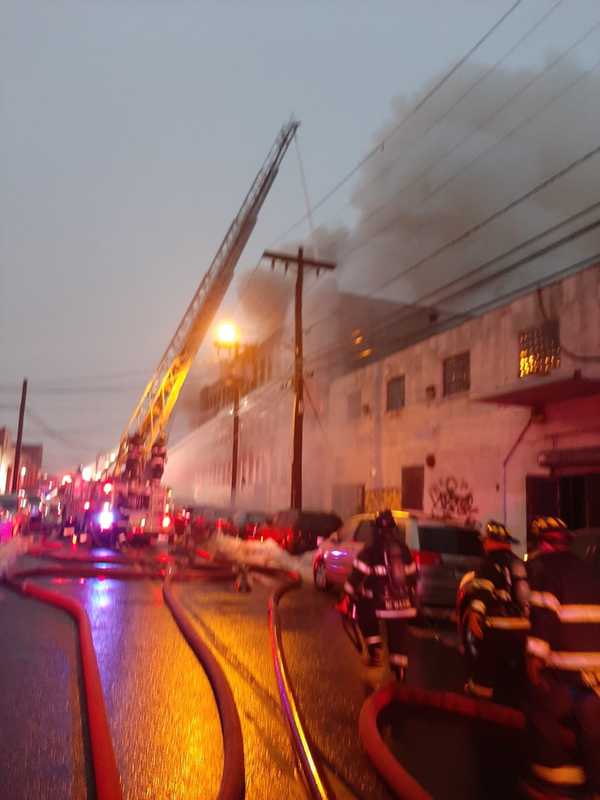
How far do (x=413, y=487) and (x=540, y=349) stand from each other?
6.59 meters

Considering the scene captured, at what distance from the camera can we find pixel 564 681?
363cm

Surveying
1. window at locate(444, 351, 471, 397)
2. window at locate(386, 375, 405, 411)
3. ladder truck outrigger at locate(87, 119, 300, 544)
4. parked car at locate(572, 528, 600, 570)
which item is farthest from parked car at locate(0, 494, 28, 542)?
parked car at locate(572, 528, 600, 570)

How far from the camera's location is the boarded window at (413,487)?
21094 millimetres

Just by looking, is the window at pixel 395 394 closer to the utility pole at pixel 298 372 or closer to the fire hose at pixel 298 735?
the utility pole at pixel 298 372

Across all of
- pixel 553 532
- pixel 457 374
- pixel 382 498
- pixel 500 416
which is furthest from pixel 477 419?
pixel 553 532

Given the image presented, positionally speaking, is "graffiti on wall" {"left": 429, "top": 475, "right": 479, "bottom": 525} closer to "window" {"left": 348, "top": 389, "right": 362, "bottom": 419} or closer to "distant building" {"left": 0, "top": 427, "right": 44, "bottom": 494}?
"window" {"left": 348, "top": 389, "right": 362, "bottom": 419}

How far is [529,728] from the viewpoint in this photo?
3.79m

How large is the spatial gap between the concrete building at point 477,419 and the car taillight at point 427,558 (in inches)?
222

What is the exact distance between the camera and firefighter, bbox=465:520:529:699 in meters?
5.59

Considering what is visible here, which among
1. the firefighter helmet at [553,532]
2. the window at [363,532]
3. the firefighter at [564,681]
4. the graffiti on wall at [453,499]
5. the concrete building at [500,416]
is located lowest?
the firefighter at [564,681]

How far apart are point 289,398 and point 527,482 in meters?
17.6

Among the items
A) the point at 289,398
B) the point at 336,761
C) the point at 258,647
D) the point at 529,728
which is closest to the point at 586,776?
the point at 529,728

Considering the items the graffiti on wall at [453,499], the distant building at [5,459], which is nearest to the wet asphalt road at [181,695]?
the graffiti on wall at [453,499]

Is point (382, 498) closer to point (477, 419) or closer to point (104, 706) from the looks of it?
point (477, 419)
